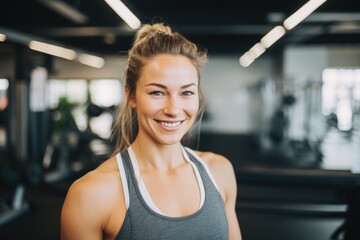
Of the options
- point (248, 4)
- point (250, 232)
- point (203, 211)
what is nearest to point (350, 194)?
point (203, 211)

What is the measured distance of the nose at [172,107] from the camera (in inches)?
34.1

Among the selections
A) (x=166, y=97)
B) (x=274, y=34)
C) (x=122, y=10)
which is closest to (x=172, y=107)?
(x=166, y=97)

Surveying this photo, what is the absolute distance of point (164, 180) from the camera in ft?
3.17

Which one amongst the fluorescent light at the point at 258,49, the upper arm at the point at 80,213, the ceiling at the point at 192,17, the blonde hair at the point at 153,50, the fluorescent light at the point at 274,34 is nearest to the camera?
the upper arm at the point at 80,213

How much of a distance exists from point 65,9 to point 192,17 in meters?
1.88

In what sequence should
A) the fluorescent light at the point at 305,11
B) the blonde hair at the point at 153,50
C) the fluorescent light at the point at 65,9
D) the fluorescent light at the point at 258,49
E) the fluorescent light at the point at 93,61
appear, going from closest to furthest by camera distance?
1. the blonde hair at the point at 153,50
2. the fluorescent light at the point at 305,11
3. the fluorescent light at the point at 65,9
4. the fluorescent light at the point at 258,49
5. the fluorescent light at the point at 93,61

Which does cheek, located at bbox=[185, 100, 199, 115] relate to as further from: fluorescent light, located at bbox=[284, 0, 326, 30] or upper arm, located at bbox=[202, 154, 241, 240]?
fluorescent light, located at bbox=[284, 0, 326, 30]

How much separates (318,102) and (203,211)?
253 inches

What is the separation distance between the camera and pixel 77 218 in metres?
0.81

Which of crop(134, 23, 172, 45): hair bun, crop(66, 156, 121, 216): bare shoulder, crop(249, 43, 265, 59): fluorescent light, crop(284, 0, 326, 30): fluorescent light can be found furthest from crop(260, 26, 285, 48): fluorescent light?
crop(66, 156, 121, 216): bare shoulder

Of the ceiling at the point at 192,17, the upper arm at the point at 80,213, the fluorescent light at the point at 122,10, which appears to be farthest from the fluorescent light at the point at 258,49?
the upper arm at the point at 80,213

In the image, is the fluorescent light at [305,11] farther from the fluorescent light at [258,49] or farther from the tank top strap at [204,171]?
the fluorescent light at [258,49]

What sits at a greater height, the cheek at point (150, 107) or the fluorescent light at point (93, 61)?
the fluorescent light at point (93, 61)

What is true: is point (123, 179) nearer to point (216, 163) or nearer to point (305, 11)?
point (216, 163)
